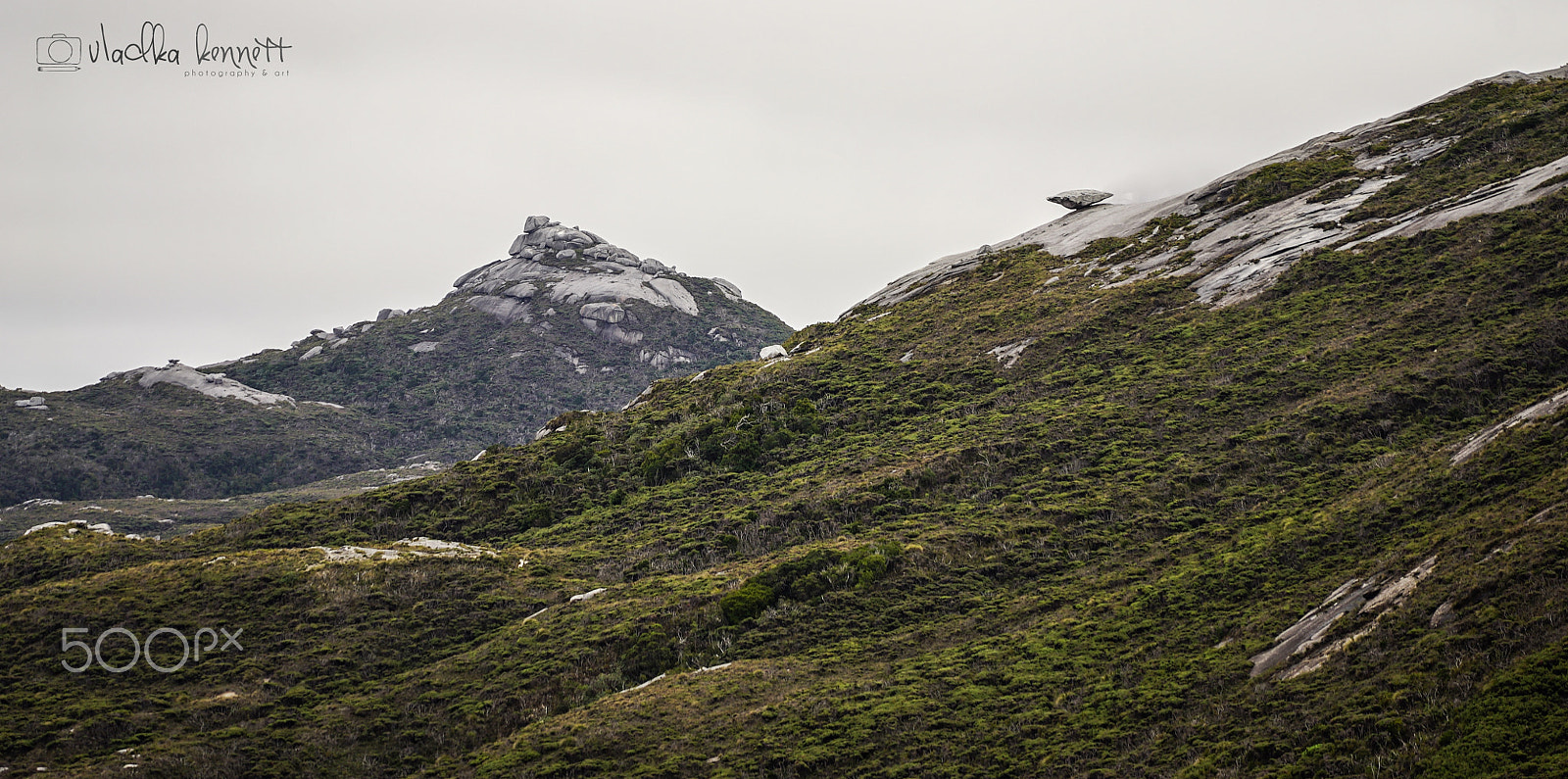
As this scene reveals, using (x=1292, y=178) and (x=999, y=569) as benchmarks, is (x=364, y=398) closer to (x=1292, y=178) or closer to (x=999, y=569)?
(x=1292, y=178)

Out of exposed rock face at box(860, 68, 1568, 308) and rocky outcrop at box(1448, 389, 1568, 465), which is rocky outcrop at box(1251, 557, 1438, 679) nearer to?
rocky outcrop at box(1448, 389, 1568, 465)

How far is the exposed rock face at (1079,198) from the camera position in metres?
81.4

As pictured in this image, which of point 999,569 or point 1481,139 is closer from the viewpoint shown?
point 999,569

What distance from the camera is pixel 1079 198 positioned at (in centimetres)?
8188

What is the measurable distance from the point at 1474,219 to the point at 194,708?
56577 mm

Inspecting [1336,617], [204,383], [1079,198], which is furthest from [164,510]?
[1336,617]

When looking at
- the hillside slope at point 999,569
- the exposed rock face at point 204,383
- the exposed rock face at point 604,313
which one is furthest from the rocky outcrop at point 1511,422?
the exposed rock face at point 204,383

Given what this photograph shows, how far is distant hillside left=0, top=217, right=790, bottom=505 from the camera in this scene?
135250mm

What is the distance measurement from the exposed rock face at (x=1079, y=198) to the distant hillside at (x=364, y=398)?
10541 centimetres

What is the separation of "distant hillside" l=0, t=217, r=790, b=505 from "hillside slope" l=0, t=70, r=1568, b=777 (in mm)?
112302

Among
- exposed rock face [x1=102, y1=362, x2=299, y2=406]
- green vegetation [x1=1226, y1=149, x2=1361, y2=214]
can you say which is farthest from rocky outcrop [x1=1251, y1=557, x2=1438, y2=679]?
exposed rock face [x1=102, y1=362, x2=299, y2=406]

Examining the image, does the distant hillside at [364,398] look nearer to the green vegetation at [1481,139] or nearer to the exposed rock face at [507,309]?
the exposed rock face at [507,309]

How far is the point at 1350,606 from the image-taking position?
17.7 m

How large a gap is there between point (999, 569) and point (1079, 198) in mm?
61546
